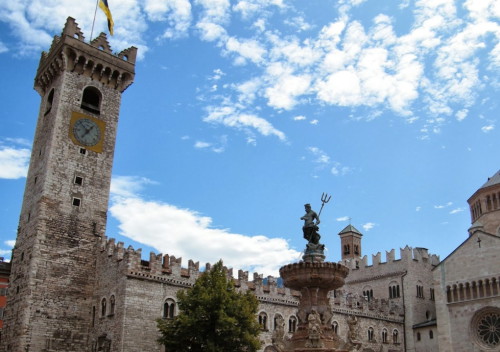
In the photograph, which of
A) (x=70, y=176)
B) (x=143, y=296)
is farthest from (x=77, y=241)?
(x=143, y=296)

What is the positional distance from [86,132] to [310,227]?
25560 millimetres

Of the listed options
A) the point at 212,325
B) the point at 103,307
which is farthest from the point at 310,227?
the point at 103,307

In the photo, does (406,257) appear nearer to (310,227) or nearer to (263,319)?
(263,319)

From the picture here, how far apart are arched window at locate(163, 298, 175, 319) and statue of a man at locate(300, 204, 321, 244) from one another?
16.5m

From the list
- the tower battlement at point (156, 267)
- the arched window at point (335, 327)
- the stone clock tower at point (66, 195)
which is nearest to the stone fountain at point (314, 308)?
the tower battlement at point (156, 267)

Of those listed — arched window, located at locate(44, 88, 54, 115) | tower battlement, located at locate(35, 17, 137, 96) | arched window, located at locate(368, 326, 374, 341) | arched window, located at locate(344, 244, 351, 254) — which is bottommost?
arched window, located at locate(368, 326, 374, 341)

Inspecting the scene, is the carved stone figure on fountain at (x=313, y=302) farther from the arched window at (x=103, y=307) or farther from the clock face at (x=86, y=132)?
the clock face at (x=86, y=132)

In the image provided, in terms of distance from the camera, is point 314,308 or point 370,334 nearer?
point 314,308

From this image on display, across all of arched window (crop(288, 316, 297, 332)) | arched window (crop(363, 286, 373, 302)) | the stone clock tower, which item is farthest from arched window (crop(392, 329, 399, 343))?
the stone clock tower

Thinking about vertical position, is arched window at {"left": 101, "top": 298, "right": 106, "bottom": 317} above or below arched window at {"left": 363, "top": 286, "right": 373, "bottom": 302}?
below

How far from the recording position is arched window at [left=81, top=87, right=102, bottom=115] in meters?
44.5

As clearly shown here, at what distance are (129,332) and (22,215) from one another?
572 inches

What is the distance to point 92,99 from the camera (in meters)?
46.0

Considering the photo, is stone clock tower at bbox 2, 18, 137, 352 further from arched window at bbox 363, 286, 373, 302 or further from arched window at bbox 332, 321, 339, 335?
arched window at bbox 363, 286, 373, 302
